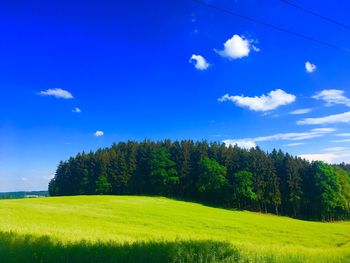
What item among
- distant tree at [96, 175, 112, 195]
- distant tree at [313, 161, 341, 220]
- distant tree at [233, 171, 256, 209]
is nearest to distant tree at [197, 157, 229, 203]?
distant tree at [233, 171, 256, 209]

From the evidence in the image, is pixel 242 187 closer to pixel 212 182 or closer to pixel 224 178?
pixel 224 178

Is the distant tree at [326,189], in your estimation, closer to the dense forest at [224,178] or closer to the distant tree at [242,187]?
the dense forest at [224,178]

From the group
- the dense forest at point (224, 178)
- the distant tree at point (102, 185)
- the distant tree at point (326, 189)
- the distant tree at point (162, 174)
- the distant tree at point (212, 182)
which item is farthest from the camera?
the distant tree at point (102, 185)

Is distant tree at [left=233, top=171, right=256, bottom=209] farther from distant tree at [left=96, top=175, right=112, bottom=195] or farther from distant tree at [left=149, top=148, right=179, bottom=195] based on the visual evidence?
distant tree at [left=96, top=175, right=112, bottom=195]

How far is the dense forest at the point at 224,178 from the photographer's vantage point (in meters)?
96.5

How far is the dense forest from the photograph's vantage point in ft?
317

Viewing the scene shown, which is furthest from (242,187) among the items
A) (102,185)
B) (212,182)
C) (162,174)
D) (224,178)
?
(102,185)

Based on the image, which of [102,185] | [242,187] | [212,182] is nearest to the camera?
[242,187]

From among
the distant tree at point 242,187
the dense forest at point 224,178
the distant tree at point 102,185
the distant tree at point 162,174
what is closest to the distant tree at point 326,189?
the dense forest at point 224,178

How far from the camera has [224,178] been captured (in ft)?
315

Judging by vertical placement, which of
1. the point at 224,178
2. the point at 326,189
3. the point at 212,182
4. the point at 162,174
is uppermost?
the point at 162,174

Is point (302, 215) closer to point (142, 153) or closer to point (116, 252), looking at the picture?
point (142, 153)

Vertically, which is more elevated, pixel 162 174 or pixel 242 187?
pixel 162 174

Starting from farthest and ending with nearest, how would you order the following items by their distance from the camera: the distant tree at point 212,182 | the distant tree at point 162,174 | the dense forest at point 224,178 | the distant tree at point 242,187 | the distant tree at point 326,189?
the distant tree at point 162,174 → the dense forest at point 224,178 → the distant tree at point 212,182 → the distant tree at point 326,189 → the distant tree at point 242,187
